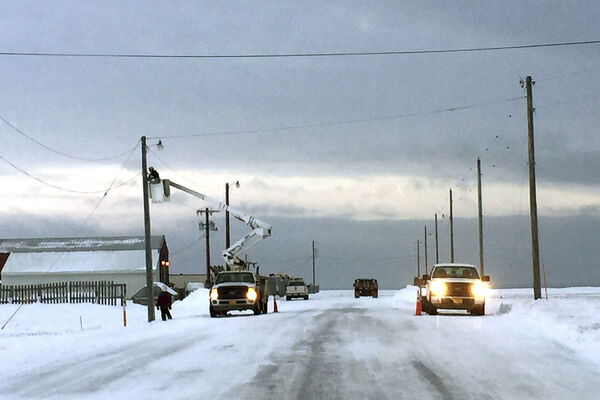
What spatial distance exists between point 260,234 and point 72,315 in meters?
15.0

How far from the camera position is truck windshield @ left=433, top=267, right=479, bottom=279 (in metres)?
33.0

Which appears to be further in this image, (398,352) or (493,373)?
(398,352)

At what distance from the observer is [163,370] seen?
44.8ft


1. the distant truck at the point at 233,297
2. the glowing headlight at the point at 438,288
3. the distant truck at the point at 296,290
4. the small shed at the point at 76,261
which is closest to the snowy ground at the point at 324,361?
the glowing headlight at the point at 438,288

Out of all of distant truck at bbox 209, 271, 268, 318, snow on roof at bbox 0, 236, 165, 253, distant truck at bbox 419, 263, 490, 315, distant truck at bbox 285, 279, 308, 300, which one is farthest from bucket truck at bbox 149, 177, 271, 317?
snow on roof at bbox 0, 236, 165, 253

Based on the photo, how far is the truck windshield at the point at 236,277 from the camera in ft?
119

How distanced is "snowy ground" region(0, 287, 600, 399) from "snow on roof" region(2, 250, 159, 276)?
1980 inches

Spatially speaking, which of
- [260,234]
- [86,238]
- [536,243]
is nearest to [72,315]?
[260,234]

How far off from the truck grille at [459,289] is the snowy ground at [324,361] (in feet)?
19.0

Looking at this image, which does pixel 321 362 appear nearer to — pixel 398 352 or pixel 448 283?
pixel 398 352

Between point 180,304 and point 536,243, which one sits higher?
point 536,243

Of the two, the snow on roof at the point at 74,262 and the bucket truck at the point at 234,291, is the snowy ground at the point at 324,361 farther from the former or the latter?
the snow on roof at the point at 74,262

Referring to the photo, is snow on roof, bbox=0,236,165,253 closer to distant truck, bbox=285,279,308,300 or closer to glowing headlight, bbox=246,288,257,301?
distant truck, bbox=285,279,308,300

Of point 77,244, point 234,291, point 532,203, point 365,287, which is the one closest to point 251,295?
point 234,291
